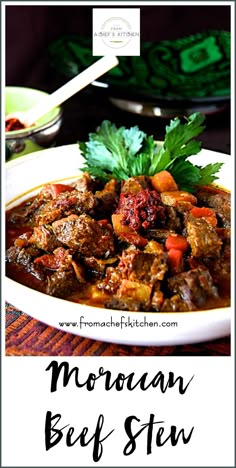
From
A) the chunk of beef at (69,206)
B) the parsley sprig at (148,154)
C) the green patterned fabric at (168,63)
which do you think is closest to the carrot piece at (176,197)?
the parsley sprig at (148,154)

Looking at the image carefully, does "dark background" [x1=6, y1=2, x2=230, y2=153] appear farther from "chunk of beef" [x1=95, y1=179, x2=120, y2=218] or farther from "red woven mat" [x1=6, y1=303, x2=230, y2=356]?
Result: "red woven mat" [x1=6, y1=303, x2=230, y2=356]

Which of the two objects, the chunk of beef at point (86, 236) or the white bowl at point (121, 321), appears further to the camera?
the chunk of beef at point (86, 236)

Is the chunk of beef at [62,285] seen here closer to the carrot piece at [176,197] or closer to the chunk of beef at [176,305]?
the chunk of beef at [176,305]

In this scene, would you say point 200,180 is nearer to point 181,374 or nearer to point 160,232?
point 160,232

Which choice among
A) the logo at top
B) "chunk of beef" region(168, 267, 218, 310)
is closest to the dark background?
the logo at top

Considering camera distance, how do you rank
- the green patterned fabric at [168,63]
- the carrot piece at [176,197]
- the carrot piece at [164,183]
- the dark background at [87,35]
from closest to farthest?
the carrot piece at [176,197], the carrot piece at [164,183], the dark background at [87,35], the green patterned fabric at [168,63]

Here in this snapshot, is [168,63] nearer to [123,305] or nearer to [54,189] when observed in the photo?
[54,189]
